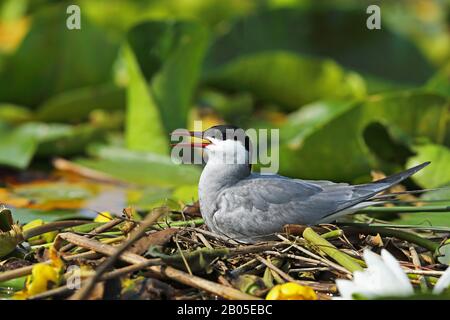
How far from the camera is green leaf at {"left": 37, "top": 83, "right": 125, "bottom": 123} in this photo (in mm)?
4914

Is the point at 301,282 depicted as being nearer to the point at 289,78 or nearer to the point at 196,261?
the point at 196,261

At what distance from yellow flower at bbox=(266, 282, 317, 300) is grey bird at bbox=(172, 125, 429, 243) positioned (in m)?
0.41

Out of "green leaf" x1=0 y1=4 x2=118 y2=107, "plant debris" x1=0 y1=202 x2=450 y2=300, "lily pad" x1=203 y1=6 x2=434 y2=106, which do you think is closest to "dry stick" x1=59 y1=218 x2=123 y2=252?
"plant debris" x1=0 y1=202 x2=450 y2=300

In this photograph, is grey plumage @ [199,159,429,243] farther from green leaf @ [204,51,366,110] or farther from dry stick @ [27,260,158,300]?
green leaf @ [204,51,366,110]

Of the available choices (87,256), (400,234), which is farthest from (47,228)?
(400,234)

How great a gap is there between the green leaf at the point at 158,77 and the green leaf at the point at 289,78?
55 cm

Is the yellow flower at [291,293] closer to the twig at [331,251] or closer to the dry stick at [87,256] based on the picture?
the twig at [331,251]

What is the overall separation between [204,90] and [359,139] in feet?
5.68

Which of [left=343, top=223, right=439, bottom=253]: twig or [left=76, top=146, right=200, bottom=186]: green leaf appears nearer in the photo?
[left=343, top=223, right=439, bottom=253]: twig

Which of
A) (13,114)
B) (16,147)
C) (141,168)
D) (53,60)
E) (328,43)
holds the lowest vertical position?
(141,168)

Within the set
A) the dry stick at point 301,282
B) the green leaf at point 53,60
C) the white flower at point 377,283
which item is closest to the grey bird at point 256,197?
the dry stick at point 301,282

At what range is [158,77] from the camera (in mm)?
4480

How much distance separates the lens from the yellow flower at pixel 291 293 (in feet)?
7.91

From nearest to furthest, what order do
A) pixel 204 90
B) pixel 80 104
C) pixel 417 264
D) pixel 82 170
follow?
pixel 417 264
pixel 82 170
pixel 80 104
pixel 204 90
